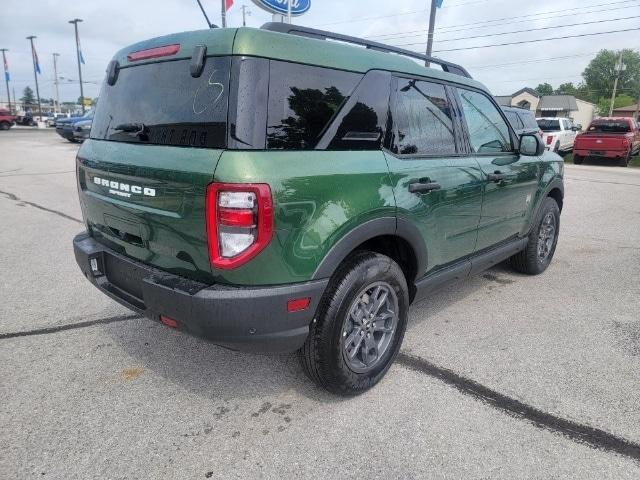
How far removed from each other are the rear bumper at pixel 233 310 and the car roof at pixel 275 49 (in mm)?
1076

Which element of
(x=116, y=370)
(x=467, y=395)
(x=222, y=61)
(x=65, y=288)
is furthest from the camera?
(x=65, y=288)

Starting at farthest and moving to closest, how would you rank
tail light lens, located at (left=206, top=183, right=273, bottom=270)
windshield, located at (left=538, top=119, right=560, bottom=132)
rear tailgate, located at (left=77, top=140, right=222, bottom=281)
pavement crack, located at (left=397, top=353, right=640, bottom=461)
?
1. windshield, located at (left=538, top=119, right=560, bottom=132)
2. pavement crack, located at (left=397, top=353, right=640, bottom=461)
3. rear tailgate, located at (left=77, top=140, right=222, bottom=281)
4. tail light lens, located at (left=206, top=183, right=273, bottom=270)

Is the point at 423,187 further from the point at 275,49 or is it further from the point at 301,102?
the point at 275,49

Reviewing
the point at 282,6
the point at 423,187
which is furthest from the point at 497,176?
the point at 282,6

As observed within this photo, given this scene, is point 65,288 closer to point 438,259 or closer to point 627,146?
point 438,259

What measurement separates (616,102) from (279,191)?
4190 inches

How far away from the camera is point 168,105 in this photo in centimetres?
239

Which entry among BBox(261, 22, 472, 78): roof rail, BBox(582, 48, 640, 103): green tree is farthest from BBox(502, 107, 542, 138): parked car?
BBox(582, 48, 640, 103): green tree

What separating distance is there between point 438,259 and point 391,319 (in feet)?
1.87

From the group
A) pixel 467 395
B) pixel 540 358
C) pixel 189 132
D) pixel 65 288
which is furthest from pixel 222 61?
pixel 65 288

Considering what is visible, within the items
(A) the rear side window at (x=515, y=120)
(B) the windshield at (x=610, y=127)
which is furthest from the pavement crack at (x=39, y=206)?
(B) the windshield at (x=610, y=127)

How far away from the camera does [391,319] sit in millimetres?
2834

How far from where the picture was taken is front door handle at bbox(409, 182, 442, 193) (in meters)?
2.73

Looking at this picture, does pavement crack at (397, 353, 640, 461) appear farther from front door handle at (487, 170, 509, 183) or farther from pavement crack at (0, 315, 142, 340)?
pavement crack at (0, 315, 142, 340)
